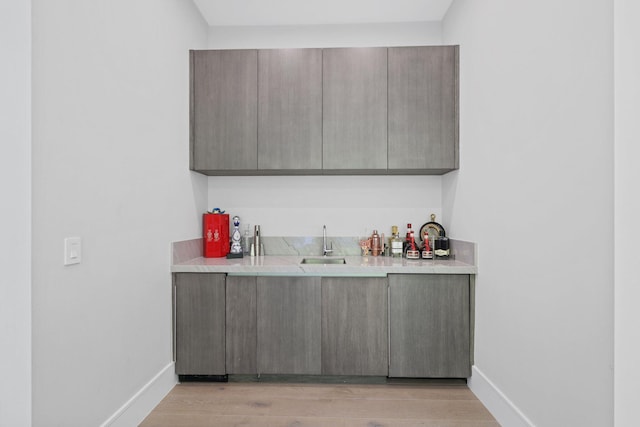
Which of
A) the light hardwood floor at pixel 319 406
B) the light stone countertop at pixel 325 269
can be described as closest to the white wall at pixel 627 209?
the light hardwood floor at pixel 319 406

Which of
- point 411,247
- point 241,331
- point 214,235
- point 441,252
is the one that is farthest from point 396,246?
point 214,235

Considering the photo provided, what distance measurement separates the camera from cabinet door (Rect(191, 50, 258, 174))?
2713 mm

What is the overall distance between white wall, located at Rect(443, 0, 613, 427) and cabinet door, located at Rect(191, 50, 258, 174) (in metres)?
1.54

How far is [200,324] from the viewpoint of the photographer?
2430 mm

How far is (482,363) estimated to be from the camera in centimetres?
225

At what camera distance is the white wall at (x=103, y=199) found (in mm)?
1342

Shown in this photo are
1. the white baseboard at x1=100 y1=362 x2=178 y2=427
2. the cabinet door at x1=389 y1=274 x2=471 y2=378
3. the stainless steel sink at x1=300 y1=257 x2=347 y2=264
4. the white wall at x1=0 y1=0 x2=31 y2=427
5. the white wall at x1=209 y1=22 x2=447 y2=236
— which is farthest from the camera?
the white wall at x1=209 y1=22 x2=447 y2=236

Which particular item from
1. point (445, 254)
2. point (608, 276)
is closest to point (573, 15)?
point (608, 276)

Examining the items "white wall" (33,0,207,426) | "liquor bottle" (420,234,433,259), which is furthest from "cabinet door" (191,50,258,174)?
"liquor bottle" (420,234,433,259)

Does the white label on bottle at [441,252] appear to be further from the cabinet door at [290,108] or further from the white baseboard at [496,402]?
the cabinet door at [290,108]

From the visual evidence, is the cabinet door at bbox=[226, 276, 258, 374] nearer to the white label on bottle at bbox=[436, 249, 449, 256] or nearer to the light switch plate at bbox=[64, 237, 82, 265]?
the light switch plate at bbox=[64, 237, 82, 265]

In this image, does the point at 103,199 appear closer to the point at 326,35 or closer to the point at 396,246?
the point at 396,246

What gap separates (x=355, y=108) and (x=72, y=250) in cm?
198

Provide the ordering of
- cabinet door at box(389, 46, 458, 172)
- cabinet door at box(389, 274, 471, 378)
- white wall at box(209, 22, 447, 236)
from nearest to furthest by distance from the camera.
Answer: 1. cabinet door at box(389, 274, 471, 378)
2. cabinet door at box(389, 46, 458, 172)
3. white wall at box(209, 22, 447, 236)
